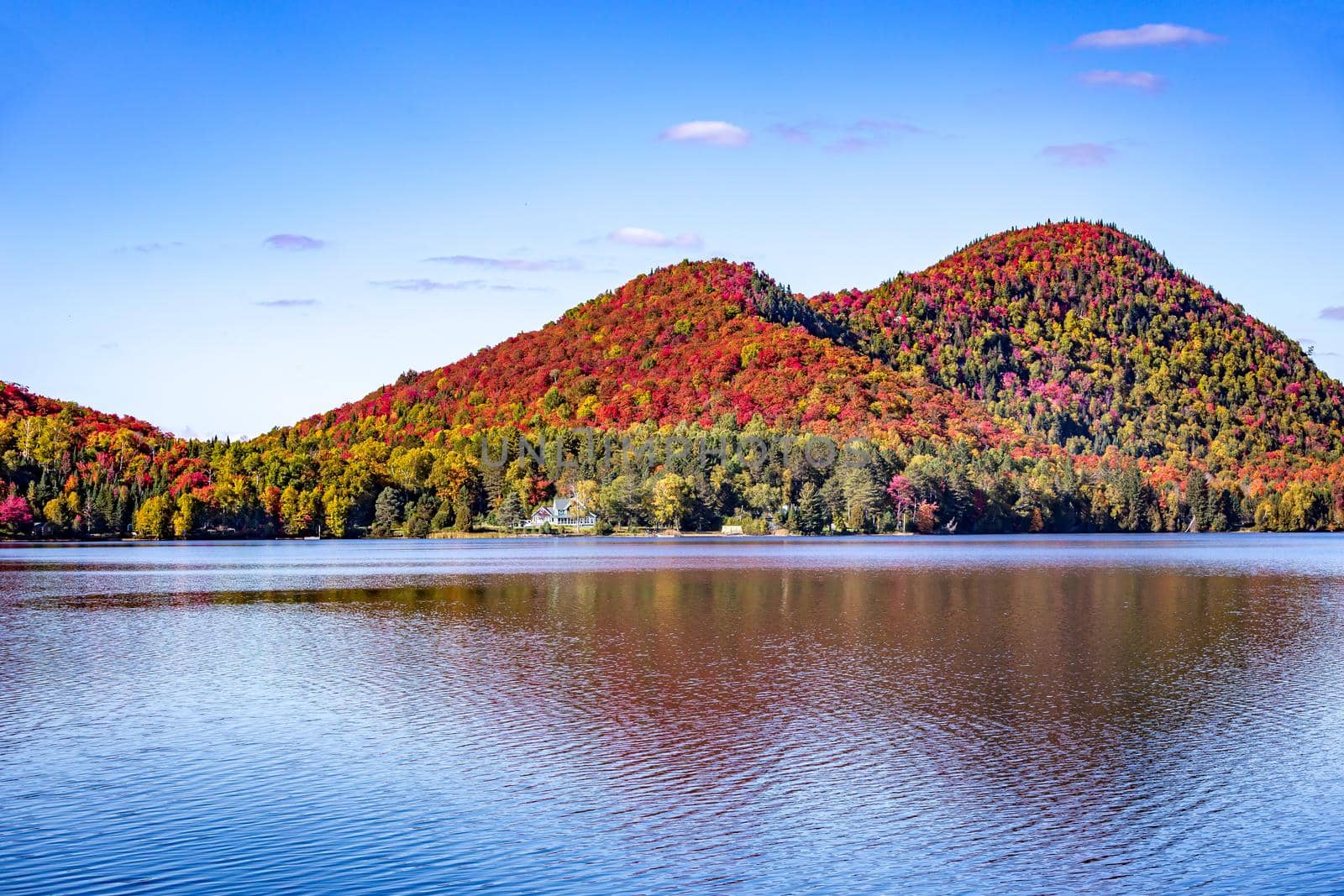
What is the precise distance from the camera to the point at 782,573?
63594 mm

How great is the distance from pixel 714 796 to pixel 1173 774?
261 inches

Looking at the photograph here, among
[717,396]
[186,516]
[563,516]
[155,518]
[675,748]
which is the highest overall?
[717,396]

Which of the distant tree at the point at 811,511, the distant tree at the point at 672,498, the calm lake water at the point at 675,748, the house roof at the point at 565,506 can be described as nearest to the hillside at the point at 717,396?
the distant tree at the point at 811,511

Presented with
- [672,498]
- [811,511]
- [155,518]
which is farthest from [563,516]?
[155,518]

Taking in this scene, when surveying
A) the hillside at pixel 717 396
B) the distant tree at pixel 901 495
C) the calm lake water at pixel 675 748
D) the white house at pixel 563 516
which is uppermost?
the hillside at pixel 717 396

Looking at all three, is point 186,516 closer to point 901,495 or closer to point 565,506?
point 565,506

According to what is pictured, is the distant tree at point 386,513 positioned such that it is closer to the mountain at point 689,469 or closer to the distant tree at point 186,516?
the mountain at point 689,469

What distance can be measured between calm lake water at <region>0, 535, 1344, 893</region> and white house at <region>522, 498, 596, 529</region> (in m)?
102

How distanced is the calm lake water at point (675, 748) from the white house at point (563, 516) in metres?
102

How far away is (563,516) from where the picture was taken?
147 meters

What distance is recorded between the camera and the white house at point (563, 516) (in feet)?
476

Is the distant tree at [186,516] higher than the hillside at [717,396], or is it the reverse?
the hillside at [717,396]

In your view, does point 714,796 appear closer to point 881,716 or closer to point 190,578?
point 881,716

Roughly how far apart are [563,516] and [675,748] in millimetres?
127878
